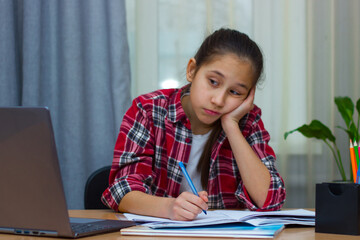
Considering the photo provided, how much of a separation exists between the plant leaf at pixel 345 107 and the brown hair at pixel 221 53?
1.06m

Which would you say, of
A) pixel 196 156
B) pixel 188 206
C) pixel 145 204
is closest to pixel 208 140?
pixel 196 156

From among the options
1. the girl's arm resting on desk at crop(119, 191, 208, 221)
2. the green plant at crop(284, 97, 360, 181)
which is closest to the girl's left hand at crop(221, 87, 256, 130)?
the girl's arm resting on desk at crop(119, 191, 208, 221)

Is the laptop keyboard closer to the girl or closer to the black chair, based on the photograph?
the girl

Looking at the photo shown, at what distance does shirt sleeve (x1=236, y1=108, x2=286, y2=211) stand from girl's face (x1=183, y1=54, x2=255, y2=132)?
148mm

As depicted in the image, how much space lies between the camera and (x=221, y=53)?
1380mm

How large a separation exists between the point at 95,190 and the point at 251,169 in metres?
0.65

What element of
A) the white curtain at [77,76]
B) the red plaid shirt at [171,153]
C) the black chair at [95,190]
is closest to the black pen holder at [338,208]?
the red plaid shirt at [171,153]

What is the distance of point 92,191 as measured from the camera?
1.73 m

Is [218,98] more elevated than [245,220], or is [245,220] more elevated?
[218,98]

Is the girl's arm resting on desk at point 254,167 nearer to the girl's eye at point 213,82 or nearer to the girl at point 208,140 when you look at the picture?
the girl at point 208,140

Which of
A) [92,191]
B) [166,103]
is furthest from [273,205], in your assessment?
[92,191]

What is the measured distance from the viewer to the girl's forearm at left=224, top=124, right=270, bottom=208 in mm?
1331

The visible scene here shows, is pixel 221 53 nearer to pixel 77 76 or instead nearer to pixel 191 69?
pixel 191 69

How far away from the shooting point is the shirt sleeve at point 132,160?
1248 millimetres
